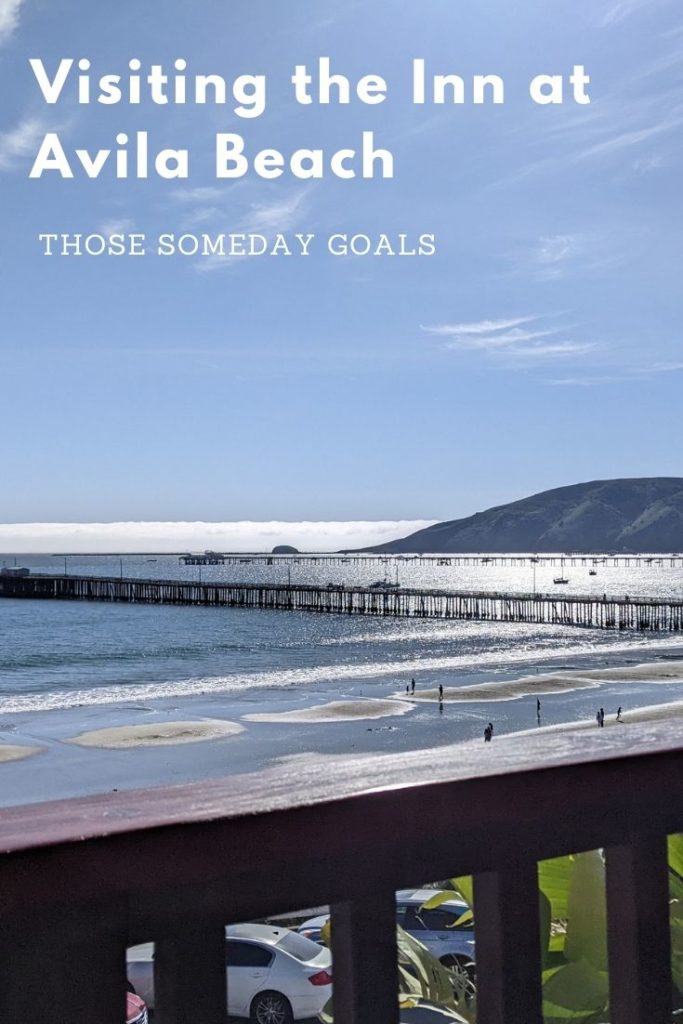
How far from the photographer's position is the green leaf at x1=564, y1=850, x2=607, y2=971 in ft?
4.64

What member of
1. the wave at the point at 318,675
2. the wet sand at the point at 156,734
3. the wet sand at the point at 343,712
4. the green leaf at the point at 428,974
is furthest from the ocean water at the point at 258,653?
the green leaf at the point at 428,974

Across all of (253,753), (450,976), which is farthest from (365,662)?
(450,976)

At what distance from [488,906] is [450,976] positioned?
1.87 ft

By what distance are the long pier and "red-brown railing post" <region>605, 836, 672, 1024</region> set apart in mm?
73723

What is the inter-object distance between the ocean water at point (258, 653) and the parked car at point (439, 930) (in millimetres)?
38472

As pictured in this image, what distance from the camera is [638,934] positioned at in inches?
47.3

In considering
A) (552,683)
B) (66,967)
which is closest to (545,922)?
(66,967)

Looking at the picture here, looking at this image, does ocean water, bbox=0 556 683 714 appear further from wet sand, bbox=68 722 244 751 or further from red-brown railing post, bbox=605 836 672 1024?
red-brown railing post, bbox=605 836 672 1024

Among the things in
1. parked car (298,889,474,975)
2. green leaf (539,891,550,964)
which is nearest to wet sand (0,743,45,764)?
parked car (298,889,474,975)

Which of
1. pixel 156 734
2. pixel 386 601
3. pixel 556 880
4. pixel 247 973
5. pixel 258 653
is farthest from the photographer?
pixel 386 601

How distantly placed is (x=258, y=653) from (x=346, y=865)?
6044 cm

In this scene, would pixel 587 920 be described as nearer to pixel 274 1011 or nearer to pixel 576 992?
pixel 576 992

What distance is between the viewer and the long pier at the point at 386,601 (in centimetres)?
7800

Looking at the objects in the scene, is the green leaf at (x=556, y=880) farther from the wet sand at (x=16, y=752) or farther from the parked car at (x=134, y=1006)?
the wet sand at (x=16, y=752)
